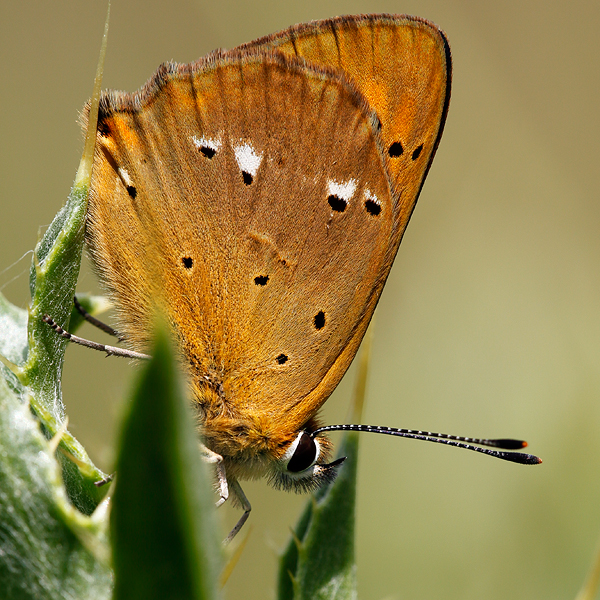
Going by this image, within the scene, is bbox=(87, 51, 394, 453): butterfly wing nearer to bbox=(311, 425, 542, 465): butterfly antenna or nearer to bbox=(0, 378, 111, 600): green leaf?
bbox=(311, 425, 542, 465): butterfly antenna

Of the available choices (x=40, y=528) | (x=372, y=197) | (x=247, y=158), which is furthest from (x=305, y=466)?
(x=40, y=528)

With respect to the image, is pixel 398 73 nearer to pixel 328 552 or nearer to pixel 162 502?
A: pixel 328 552

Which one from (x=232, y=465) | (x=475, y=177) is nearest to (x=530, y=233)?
(x=475, y=177)

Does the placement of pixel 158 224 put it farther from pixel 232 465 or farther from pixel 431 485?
pixel 431 485

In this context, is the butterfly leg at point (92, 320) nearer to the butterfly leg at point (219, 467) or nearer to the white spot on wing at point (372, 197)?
the butterfly leg at point (219, 467)

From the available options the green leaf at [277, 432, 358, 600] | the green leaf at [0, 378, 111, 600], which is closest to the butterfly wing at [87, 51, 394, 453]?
the green leaf at [277, 432, 358, 600]

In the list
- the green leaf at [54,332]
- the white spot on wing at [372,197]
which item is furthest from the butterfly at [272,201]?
the green leaf at [54,332]
